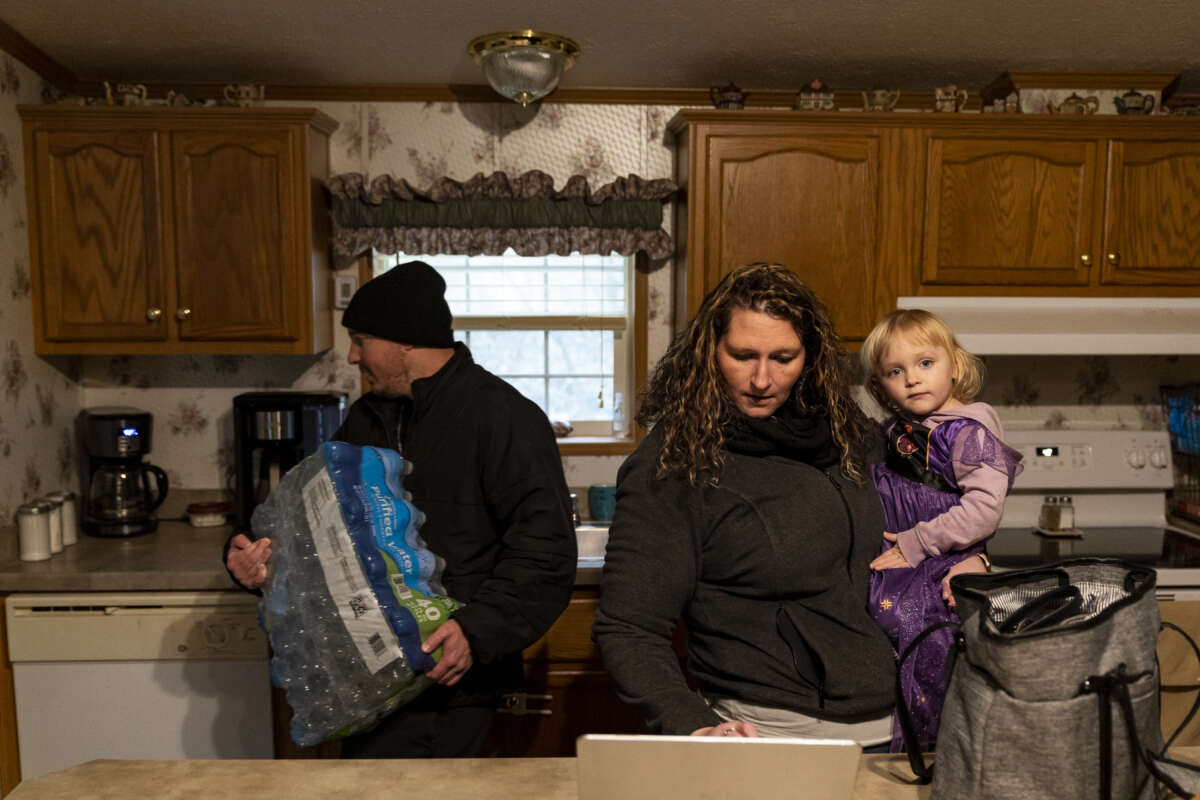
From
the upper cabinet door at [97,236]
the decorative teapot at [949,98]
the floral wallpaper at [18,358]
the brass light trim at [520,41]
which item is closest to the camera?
the brass light trim at [520,41]

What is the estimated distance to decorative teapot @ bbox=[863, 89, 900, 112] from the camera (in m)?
2.80

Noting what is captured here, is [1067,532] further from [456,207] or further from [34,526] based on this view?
[34,526]

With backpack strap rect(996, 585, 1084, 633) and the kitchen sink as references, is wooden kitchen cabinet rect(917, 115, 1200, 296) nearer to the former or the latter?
the kitchen sink

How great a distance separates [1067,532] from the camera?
9.54 feet

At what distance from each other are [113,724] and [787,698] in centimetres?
198

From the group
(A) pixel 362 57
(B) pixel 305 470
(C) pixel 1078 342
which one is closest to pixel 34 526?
(B) pixel 305 470

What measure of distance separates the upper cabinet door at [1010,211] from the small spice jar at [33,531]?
258 cm

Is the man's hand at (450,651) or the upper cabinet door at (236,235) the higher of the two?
the upper cabinet door at (236,235)

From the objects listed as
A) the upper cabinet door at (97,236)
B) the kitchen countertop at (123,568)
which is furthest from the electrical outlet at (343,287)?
the kitchen countertop at (123,568)

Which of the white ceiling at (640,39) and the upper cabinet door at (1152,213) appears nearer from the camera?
the white ceiling at (640,39)

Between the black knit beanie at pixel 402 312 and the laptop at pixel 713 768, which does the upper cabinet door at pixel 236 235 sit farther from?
the laptop at pixel 713 768

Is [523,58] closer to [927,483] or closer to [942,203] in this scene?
[942,203]

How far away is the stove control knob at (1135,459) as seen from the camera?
10.0 feet

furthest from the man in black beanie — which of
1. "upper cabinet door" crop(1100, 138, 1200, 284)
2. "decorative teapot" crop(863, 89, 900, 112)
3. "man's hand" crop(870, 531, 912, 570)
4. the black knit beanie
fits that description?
"upper cabinet door" crop(1100, 138, 1200, 284)
